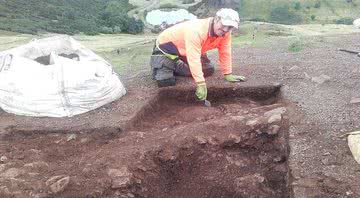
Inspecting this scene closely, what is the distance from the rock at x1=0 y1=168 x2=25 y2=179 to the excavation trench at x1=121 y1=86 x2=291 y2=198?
1224 mm

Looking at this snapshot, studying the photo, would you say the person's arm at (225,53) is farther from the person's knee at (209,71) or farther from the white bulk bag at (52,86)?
the white bulk bag at (52,86)

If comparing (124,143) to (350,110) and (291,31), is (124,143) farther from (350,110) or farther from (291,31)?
(291,31)

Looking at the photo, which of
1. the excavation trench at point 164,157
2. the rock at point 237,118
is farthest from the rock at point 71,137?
the rock at point 237,118

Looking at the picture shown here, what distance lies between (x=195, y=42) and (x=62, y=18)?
28.0 metres

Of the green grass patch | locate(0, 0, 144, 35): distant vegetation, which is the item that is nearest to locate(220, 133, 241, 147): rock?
the green grass patch

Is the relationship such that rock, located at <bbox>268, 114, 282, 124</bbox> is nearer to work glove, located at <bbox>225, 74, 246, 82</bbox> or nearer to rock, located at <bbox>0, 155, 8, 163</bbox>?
work glove, located at <bbox>225, 74, 246, 82</bbox>

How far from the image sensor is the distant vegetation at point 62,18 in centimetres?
2655

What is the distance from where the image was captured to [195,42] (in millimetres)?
6355

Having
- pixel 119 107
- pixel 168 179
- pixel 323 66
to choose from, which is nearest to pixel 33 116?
pixel 119 107

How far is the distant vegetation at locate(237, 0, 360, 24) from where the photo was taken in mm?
57312

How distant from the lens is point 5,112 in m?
6.53

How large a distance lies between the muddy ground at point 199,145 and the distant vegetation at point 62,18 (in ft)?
62.0

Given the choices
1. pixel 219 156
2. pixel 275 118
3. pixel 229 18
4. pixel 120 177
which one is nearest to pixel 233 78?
pixel 229 18

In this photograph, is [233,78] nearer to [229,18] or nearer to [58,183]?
[229,18]
